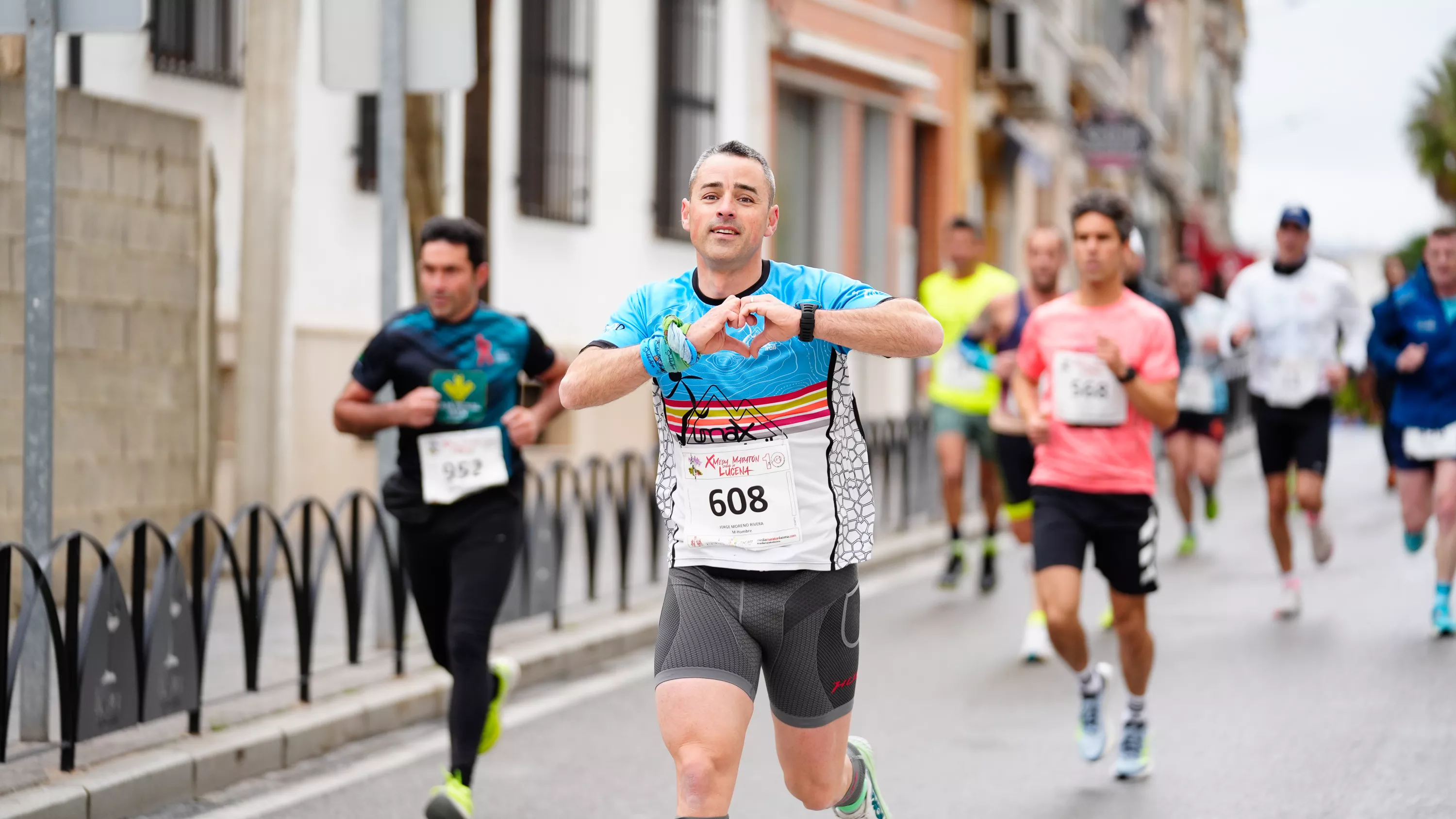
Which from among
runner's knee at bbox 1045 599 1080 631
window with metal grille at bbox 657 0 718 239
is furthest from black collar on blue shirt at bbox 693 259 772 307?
window with metal grille at bbox 657 0 718 239

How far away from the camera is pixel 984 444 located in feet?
36.5

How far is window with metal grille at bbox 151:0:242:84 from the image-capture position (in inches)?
488

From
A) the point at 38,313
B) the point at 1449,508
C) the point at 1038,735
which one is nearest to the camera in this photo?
the point at 38,313

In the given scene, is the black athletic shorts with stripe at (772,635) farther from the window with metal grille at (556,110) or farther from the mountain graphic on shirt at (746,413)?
the window with metal grille at (556,110)

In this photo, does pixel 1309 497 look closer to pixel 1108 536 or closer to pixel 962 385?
pixel 962 385

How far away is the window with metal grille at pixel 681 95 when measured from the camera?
1869cm

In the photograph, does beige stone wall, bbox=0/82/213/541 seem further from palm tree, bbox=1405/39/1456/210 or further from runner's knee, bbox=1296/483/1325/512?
palm tree, bbox=1405/39/1456/210

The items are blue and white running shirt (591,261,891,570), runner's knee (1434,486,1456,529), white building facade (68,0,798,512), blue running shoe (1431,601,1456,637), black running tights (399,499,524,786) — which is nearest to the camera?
blue and white running shirt (591,261,891,570)

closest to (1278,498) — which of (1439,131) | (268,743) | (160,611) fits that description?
(268,743)

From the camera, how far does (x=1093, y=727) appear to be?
6621mm

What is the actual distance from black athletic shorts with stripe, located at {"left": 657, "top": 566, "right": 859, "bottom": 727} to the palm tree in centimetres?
6069

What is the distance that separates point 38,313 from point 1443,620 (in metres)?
6.79

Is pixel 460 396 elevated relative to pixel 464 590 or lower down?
elevated

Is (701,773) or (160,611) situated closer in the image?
(701,773)
